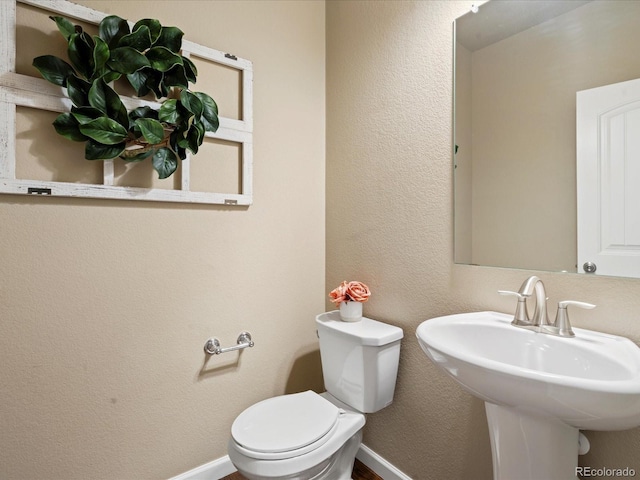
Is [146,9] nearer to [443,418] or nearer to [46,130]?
[46,130]

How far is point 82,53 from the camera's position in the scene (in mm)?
1139

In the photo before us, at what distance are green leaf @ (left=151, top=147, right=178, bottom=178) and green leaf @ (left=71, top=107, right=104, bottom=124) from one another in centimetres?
22

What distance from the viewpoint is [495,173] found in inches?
48.8

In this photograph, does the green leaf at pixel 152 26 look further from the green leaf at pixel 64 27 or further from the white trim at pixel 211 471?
the white trim at pixel 211 471

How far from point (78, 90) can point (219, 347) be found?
1.11 m

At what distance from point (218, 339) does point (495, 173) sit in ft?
4.35

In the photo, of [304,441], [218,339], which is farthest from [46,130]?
[304,441]

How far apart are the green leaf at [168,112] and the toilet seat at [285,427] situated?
1.14 meters

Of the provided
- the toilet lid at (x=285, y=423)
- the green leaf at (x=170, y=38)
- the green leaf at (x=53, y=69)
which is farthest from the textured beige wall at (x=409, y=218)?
the green leaf at (x=53, y=69)

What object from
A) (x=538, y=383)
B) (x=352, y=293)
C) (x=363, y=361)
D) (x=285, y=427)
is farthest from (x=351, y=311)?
(x=538, y=383)

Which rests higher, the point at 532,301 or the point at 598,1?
the point at 598,1

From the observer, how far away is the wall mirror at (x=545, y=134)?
3.14ft

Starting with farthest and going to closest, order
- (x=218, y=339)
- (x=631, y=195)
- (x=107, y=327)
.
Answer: (x=218, y=339), (x=107, y=327), (x=631, y=195)

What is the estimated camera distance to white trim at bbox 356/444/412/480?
1522 mm
